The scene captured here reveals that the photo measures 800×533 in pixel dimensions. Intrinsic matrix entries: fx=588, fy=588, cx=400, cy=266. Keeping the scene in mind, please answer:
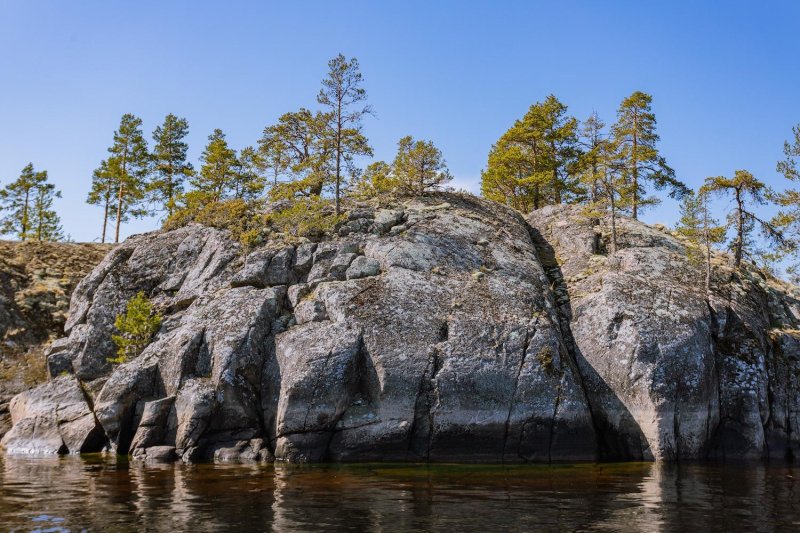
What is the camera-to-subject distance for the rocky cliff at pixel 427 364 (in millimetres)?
24312

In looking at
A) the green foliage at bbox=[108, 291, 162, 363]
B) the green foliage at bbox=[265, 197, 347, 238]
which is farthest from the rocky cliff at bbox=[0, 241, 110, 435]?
the green foliage at bbox=[265, 197, 347, 238]

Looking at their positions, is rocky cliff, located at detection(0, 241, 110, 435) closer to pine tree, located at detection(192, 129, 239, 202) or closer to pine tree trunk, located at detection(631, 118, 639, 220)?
pine tree, located at detection(192, 129, 239, 202)

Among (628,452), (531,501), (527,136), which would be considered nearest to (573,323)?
(628,452)

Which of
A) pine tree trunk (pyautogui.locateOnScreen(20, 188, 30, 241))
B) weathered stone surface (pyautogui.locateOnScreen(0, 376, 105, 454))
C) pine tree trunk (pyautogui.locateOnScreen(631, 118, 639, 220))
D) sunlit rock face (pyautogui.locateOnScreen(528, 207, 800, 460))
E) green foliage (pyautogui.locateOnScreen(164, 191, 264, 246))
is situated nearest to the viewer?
sunlit rock face (pyautogui.locateOnScreen(528, 207, 800, 460))

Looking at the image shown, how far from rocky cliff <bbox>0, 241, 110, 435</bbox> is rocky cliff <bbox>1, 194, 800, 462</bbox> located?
17.0 feet

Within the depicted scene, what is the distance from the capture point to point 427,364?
25.1m

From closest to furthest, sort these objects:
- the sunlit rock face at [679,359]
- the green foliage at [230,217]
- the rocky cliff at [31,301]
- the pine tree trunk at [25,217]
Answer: the sunlit rock face at [679,359] < the green foliage at [230,217] < the rocky cliff at [31,301] < the pine tree trunk at [25,217]

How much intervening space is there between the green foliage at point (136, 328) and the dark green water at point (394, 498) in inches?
308

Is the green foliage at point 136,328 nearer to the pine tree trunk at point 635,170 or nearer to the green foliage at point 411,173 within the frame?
the green foliage at point 411,173

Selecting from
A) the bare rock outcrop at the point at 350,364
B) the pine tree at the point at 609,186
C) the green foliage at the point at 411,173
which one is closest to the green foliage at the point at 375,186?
the green foliage at the point at 411,173

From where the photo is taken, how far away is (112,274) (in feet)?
115

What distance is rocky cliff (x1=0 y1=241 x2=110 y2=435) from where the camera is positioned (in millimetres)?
35812

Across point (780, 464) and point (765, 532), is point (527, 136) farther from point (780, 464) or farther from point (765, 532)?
point (765, 532)

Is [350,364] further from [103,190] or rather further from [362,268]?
[103,190]
